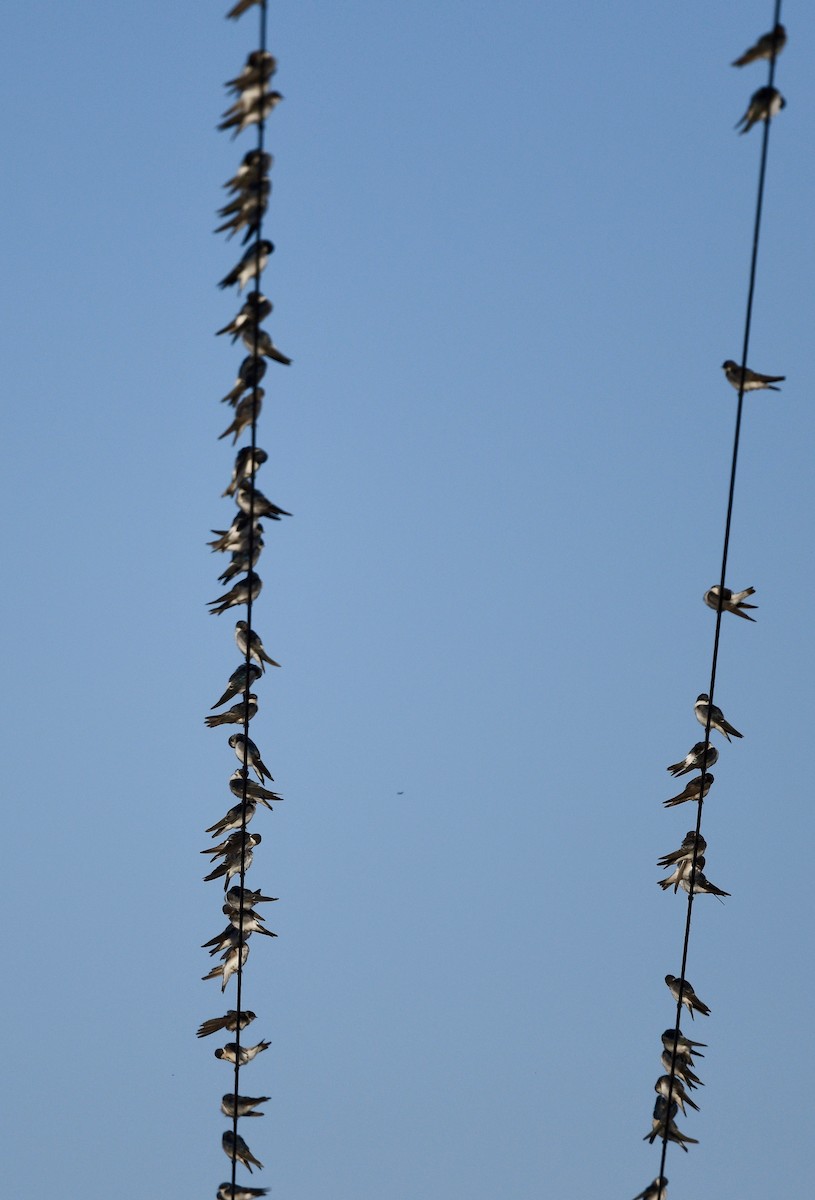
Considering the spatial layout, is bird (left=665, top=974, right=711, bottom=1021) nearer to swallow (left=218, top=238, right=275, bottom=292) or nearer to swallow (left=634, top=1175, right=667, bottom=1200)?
swallow (left=634, top=1175, right=667, bottom=1200)

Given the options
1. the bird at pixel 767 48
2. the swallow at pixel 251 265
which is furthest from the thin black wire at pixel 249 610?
the bird at pixel 767 48

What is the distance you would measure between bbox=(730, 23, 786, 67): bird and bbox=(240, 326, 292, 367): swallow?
2016 mm

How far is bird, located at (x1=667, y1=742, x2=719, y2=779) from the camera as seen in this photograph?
370 inches

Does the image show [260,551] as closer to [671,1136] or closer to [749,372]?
[749,372]

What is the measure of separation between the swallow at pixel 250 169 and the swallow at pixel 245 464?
111 cm

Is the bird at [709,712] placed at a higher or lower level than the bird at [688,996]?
higher

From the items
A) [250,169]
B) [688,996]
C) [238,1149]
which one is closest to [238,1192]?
[238,1149]

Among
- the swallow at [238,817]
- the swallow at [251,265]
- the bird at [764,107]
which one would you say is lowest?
the swallow at [238,817]

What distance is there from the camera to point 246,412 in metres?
7.96

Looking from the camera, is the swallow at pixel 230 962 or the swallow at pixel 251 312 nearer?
the swallow at pixel 251 312

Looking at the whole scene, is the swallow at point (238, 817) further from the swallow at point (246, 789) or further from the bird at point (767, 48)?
the bird at point (767, 48)

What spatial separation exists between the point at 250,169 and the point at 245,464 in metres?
1.27

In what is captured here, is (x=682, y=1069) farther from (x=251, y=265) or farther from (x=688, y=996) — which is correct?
(x=251, y=265)

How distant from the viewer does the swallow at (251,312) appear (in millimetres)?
7656
